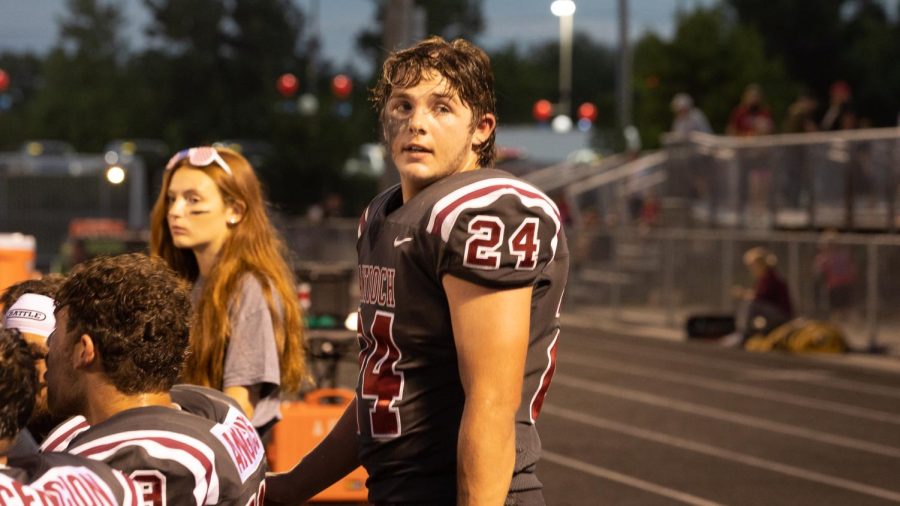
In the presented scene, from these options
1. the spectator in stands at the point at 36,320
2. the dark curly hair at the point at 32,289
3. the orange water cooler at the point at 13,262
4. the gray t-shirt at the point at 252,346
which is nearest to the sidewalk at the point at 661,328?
the orange water cooler at the point at 13,262

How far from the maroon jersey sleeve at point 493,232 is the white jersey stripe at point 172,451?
0.60m

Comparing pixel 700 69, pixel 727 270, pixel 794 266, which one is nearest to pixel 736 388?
pixel 794 266

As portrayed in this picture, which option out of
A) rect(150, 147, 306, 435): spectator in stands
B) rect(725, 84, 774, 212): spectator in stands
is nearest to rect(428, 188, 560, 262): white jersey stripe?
rect(150, 147, 306, 435): spectator in stands

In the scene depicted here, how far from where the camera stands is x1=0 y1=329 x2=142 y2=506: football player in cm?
278

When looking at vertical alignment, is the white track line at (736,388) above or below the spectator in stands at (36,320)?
below

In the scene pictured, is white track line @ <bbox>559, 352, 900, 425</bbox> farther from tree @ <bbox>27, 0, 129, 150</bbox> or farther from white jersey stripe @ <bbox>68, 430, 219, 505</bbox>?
tree @ <bbox>27, 0, 129, 150</bbox>

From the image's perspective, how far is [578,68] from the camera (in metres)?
128

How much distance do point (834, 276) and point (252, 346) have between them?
53.5 feet

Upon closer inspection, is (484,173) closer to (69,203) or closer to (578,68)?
(69,203)

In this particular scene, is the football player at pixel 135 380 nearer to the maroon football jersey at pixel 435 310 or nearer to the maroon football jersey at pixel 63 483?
the maroon football jersey at pixel 63 483

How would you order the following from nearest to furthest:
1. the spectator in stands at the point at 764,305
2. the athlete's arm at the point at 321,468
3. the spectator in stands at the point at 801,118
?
1. the athlete's arm at the point at 321,468
2. the spectator in stands at the point at 764,305
3. the spectator in stands at the point at 801,118

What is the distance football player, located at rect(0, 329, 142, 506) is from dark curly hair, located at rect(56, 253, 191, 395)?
0.97 ft

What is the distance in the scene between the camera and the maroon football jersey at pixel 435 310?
312 cm

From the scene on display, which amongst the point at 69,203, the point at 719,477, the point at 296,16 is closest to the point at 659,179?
the point at 69,203
